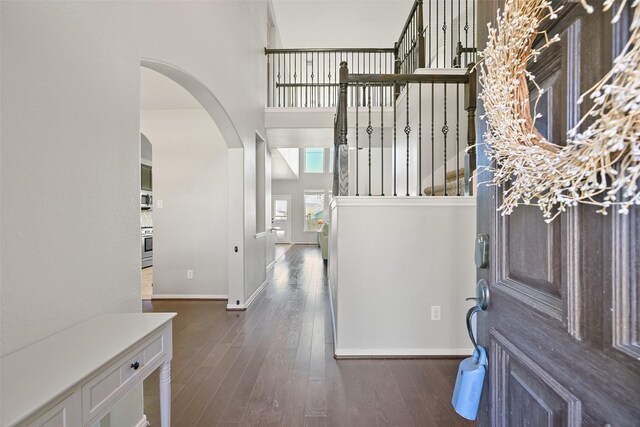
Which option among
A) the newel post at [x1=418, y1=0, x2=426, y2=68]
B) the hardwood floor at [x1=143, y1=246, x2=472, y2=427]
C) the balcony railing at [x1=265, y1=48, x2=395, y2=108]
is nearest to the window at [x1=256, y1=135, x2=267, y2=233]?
the balcony railing at [x1=265, y1=48, x2=395, y2=108]

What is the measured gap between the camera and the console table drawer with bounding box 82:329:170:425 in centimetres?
94

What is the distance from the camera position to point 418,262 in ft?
8.09

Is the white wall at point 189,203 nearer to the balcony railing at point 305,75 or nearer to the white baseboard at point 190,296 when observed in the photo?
the white baseboard at point 190,296

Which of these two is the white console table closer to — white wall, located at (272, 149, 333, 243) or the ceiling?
the ceiling

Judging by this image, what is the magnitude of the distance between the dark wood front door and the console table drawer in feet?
4.04

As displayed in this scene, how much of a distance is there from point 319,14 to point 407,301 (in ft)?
21.3

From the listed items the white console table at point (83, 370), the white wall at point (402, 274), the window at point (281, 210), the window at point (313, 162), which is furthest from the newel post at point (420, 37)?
the window at point (281, 210)

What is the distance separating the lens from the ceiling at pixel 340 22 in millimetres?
6227

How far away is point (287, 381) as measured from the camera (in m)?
2.11

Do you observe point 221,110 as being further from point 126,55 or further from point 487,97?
point 487,97

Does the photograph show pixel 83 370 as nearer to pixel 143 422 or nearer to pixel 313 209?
pixel 143 422

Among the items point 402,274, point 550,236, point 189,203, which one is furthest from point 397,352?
point 189,203

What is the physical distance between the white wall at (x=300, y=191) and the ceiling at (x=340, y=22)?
17.2ft

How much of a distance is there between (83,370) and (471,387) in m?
1.18
